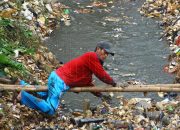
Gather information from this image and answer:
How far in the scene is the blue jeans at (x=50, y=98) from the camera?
19.4 feet

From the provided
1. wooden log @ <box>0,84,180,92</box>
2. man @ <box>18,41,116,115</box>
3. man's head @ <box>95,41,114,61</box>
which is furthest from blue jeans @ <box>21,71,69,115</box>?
man's head @ <box>95,41,114,61</box>

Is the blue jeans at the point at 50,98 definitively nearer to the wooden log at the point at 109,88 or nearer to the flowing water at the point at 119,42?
the wooden log at the point at 109,88

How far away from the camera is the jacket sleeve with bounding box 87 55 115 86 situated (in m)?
5.86

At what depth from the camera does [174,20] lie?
41.3 feet

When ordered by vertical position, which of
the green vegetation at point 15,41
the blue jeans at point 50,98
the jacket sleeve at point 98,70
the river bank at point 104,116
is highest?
the green vegetation at point 15,41

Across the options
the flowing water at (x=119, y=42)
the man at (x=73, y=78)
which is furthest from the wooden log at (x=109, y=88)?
the flowing water at (x=119, y=42)

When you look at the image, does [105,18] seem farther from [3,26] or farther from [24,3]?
[3,26]

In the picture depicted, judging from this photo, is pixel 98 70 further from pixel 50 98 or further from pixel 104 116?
pixel 104 116

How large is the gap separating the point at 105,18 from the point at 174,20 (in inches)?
100

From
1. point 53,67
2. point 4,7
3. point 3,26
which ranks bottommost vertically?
point 53,67

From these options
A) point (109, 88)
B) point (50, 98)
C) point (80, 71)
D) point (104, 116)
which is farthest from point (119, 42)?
point (50, 98)

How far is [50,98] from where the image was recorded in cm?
596

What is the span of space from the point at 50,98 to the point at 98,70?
753mm

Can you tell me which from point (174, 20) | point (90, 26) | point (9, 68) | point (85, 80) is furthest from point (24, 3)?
point (85, 80)
